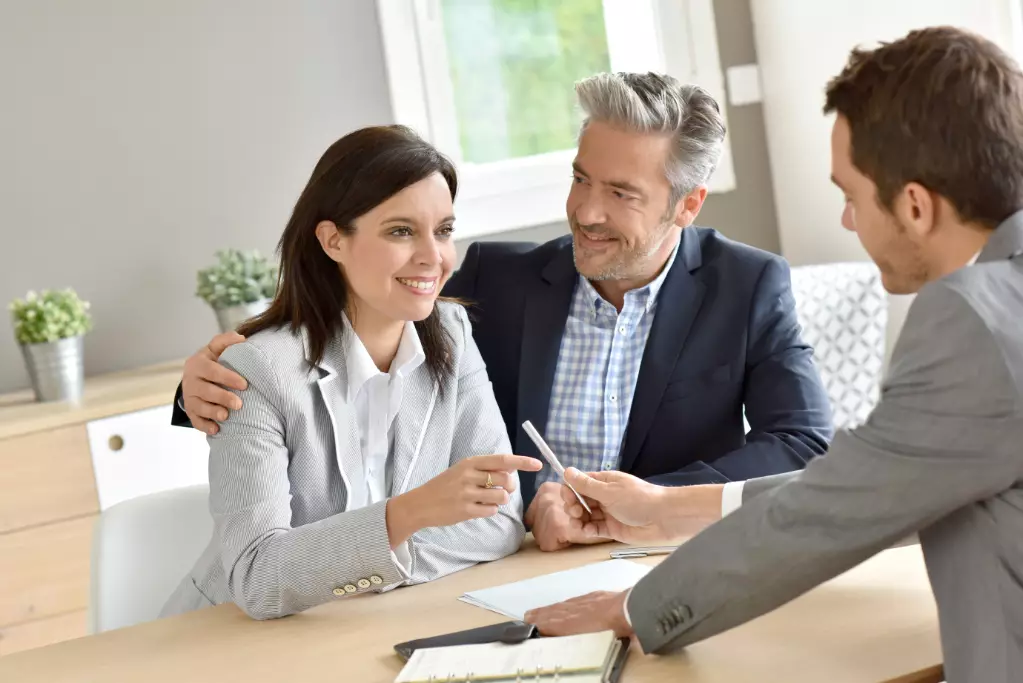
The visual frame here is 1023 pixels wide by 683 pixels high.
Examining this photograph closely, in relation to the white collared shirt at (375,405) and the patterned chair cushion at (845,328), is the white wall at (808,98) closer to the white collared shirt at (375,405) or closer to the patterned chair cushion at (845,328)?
the patterned chair cushion at (845,328)

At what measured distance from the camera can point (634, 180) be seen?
2.39 m

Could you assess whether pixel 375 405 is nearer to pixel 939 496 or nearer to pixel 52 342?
pixel 939 496

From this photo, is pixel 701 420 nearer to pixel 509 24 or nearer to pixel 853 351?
pixel 853 351

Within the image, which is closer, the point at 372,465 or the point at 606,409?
the point at 372,465

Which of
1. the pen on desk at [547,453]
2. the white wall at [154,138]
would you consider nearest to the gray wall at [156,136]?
the white wall at [154,138]

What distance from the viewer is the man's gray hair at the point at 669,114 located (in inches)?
93.6

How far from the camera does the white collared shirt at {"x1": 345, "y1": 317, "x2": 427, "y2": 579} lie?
6.23 feet

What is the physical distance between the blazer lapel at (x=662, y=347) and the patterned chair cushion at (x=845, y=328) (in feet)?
5.02

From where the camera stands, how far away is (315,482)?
1.82 metres

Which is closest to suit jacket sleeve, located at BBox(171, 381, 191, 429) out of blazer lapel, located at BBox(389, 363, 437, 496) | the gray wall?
blazer lapel, located at BBox(389, 363, 437, 496)

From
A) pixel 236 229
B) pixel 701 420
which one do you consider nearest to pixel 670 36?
pixel 236 229

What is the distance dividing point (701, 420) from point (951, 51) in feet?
3.76

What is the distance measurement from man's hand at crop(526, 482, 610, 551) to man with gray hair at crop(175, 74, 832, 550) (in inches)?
14.7

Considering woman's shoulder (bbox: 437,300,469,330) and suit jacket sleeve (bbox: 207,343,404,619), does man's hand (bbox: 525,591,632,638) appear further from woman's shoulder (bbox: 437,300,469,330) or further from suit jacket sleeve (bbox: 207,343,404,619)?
woman's shoulder (bbox: 437,300,469,330)
